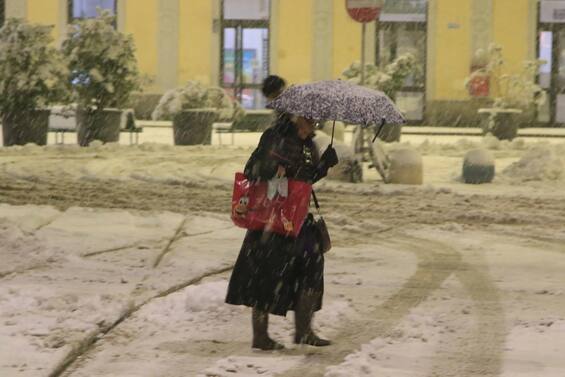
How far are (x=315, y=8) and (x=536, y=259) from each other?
23.5 meters

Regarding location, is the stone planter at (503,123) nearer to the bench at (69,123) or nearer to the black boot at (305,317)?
the bench at (69,123)

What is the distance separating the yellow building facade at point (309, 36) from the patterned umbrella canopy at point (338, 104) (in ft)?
81.7

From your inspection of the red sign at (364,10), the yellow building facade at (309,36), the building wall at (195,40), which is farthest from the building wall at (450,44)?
the red sign at (364,10)

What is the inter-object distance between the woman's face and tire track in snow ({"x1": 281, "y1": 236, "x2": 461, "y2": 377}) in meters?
1.15

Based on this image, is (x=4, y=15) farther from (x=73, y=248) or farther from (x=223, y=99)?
(x=73, y=248)

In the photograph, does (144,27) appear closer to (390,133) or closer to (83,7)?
(83,7)

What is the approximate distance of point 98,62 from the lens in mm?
22125

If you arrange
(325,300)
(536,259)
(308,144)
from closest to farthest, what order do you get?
(308,144) < (325,300) < (536,259)

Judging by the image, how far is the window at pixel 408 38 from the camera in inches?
1256

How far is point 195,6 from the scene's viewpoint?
3281 centimetres

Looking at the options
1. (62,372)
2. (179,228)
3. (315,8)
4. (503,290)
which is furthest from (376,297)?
(315,8)

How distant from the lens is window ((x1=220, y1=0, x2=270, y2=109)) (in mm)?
32656

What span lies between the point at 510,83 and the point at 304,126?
2248cm

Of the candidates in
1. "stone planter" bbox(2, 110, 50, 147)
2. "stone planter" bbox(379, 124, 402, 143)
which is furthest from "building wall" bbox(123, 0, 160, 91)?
"stone planter" bbox(2, 110, 50, 147)
